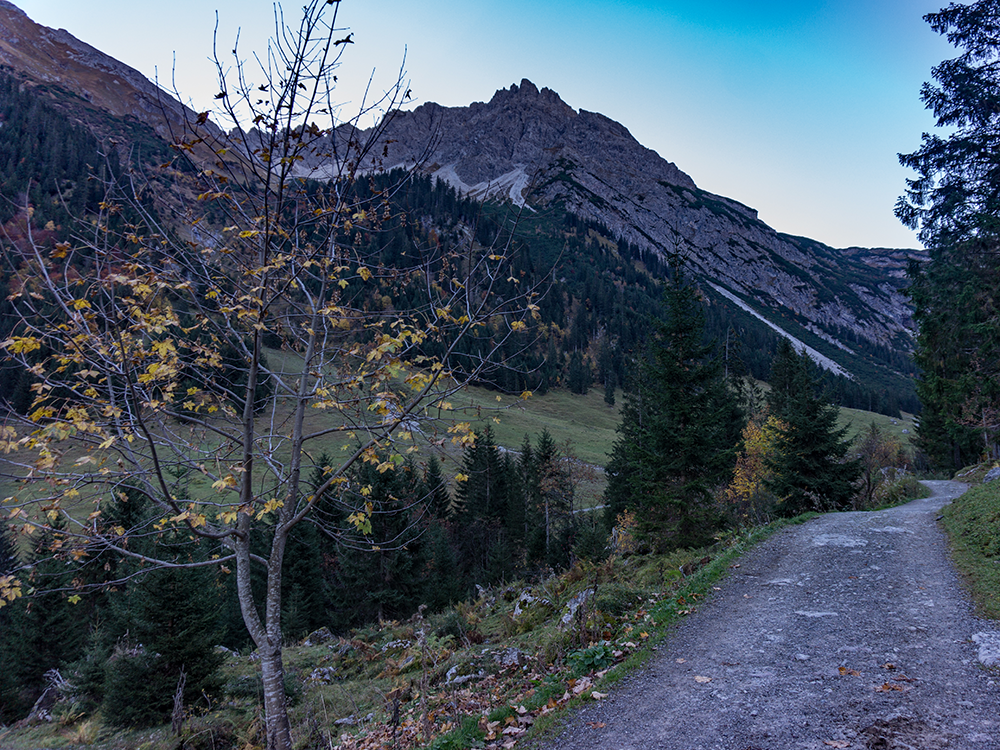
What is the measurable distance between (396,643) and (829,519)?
14637 millimetres

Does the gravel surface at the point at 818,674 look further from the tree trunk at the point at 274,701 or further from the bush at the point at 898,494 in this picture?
the bush at the point at 898,494

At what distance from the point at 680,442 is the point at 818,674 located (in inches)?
389

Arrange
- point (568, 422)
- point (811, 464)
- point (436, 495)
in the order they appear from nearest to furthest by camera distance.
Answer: point (811, 464) → point (436, 495) → point (568, 422)

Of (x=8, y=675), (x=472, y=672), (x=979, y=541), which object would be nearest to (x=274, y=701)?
(x=472, y=672)

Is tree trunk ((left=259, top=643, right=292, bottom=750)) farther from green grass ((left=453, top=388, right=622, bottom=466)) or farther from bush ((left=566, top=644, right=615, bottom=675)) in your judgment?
green grass ((left=453, top=388, right=622, bottom=466))

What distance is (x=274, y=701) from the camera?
213 inches

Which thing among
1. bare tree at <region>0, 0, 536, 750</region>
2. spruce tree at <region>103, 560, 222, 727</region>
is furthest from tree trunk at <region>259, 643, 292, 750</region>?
spruce tree at <region>103, 560, 222, 727</region>

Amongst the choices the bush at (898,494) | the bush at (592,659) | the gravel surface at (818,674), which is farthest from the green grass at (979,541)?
the bush at (898,494)

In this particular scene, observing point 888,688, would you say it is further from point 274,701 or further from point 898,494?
point 898,494

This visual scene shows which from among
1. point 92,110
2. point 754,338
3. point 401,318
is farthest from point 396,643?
point 92,110

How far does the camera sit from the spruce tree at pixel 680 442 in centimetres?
1490

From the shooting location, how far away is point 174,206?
5.50 metres

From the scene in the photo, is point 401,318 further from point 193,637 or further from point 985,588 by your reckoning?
point 193,637

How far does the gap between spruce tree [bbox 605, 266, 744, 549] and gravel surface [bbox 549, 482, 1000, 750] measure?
222 inches
